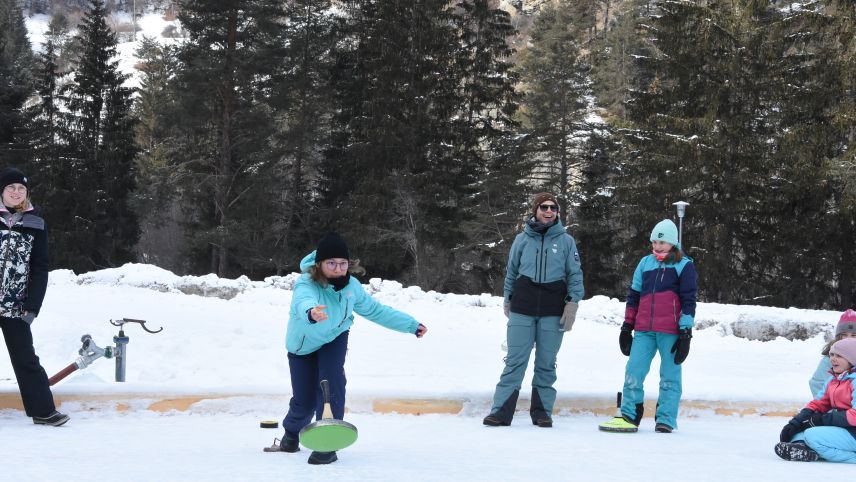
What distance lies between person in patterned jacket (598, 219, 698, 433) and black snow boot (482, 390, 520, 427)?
626 mm

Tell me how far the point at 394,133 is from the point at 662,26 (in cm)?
998

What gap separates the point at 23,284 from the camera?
5.52 meters

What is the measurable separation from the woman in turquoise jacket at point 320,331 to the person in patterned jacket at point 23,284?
1.77 meters

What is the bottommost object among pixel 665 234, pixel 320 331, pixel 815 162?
pixel 320 331

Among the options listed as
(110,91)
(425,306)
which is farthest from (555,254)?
(110,91)

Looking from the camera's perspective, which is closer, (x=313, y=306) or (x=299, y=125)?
(x=313, y=306)

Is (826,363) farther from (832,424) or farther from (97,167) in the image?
(97,167)

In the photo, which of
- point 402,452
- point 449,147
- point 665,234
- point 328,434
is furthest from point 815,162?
point 328,434

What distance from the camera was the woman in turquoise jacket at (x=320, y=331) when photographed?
15.6 ft

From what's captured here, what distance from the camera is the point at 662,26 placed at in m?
29.4

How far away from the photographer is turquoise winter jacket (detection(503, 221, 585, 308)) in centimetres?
625

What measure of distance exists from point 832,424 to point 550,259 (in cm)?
207

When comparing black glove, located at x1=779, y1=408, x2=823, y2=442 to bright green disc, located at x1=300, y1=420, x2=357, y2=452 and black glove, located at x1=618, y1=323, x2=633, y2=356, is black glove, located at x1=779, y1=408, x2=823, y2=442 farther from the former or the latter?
bright green disc, located at x1=300, y1=420, x2=357, y2=452

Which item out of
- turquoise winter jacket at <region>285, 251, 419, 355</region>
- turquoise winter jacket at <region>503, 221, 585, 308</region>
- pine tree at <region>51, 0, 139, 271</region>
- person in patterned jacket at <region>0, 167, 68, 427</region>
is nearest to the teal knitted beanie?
turquoise winter jacket at <region>503, 221, 585, 308</region>
